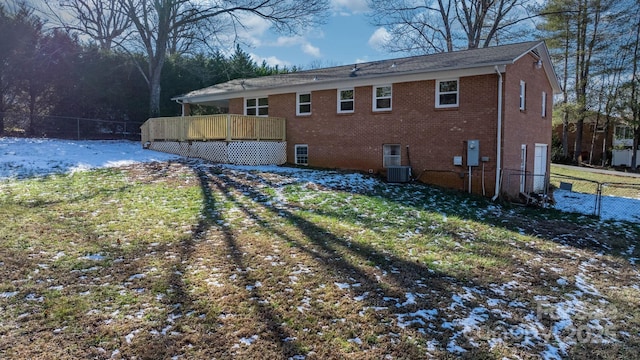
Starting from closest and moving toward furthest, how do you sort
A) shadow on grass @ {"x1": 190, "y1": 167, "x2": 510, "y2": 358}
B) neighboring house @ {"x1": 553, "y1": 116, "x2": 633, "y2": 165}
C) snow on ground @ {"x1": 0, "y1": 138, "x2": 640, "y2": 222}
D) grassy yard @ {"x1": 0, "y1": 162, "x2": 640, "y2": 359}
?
grassy yard @ {"x1": 0, "y1": 162, "x2": 640, "y2": 359} < shadow on grass @ {"x1": 190, "y1": 167, "x2": 510, "y2": 358} < snow on ground @ {"x1": 0, "y1": 138, "x2": 640, "y2": 222} < neighboring house @ {"x1": 553, "y1": 116, "x2": 633, "y2": 165}

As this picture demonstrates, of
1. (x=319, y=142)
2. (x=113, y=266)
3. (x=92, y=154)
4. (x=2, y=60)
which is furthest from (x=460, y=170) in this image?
(x=2, y=60)

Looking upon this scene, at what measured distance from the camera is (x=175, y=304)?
15.7ft

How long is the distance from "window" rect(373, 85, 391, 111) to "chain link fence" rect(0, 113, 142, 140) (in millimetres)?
17221

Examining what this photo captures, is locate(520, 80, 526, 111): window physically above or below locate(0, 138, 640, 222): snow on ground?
above

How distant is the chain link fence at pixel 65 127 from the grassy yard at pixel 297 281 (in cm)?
1475

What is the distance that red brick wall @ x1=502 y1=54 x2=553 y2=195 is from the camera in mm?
13711

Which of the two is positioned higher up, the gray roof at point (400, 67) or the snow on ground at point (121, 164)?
the gray roof at point (400, 67)

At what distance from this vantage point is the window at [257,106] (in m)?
19.7

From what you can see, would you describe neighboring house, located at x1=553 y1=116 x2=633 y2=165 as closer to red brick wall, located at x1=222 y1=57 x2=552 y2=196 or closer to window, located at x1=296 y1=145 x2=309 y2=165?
red brick wall, located at x1=222 y1=57 x2=552 y2=196

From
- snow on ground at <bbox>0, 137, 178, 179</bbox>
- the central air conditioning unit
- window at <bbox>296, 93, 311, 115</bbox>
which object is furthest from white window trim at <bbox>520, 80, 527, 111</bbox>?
snow on ground at <bbox>0, 137, 178, 179</bbox>

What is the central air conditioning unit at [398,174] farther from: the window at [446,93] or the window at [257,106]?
the window at [257,106]

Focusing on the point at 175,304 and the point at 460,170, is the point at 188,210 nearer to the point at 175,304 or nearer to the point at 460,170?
the point at 175,304

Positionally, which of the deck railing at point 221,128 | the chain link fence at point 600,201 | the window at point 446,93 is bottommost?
the chain link fence at point 600,201

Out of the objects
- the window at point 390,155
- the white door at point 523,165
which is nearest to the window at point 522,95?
the white door at point 523,165
